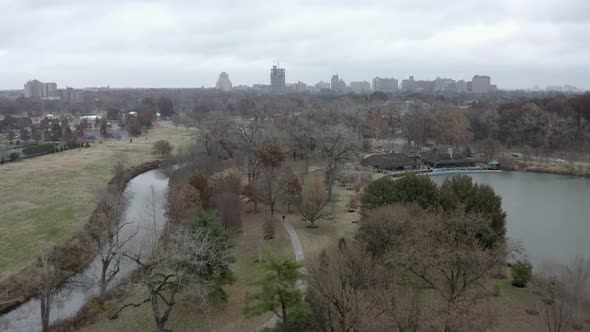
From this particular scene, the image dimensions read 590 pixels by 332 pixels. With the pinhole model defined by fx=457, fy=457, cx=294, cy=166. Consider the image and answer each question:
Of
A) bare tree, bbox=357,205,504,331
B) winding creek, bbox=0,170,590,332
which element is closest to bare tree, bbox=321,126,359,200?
winding creek, bbox=0,170,590,332

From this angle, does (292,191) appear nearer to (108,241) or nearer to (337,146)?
(337,146)

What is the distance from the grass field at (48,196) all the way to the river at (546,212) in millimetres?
20672

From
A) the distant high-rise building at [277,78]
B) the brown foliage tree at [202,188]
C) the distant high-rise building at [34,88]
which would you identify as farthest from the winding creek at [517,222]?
the distant high-rise building at [277,78]

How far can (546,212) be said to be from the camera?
27.0 m

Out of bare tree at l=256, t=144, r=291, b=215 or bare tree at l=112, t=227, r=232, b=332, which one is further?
bare tree at l=256, t=144, r=291, b=215

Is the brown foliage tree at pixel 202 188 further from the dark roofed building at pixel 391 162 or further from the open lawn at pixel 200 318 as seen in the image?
Result: the dark roofed building at pixel 391 162

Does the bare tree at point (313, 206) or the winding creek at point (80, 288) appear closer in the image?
the winding creek at point (80, 288)

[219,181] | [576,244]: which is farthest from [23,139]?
[576,244]

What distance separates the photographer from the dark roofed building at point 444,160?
40.5 meters

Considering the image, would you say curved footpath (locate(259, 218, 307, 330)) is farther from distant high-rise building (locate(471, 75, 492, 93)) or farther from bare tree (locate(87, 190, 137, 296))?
distant high-rise building (locate(471, 75, 492, 93))

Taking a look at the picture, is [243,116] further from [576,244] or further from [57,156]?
[576,244]

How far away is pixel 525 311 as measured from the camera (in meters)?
13.9

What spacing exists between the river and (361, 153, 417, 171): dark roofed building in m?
3.13

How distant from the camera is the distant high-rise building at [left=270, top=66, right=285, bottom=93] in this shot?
184125mm
